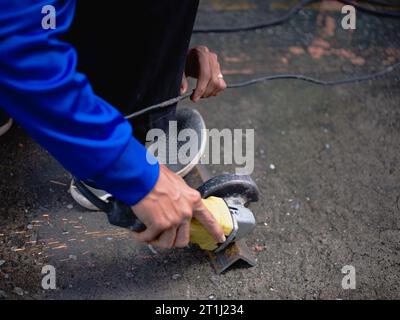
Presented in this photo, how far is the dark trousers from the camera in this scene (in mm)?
1299

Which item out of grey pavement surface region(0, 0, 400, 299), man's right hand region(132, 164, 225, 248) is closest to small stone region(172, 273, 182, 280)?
grey pavement surface region(0, 0, 400, 299)

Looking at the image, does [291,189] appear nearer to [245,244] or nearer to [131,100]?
[245,244]

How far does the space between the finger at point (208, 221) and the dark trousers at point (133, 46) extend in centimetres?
43

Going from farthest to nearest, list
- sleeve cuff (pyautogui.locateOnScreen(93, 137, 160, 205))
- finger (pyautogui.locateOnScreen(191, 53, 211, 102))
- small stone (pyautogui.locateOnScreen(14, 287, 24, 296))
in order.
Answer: finger (pyautogui.locateOnScreen(191, 53, 211, 102)), small stone (pyautogui.locateOnScreen(14, 287, 24, 296)), sleeve cuff (pyautogui.locateOnScreen(93, 137, 160, 205))

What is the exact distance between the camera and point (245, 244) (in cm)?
163

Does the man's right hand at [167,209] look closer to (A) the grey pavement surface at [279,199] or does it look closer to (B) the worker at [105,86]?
(B) the worker at [105,86]

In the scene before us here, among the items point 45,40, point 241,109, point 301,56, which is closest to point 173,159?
point 241,109

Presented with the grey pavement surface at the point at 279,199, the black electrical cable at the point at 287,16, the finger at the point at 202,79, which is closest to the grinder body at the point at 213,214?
the grey pavement surface at the point at 279,199

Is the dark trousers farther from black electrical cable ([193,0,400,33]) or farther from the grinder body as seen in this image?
black electrical cable ([193,0,400,33])

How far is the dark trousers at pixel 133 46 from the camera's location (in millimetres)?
1299
